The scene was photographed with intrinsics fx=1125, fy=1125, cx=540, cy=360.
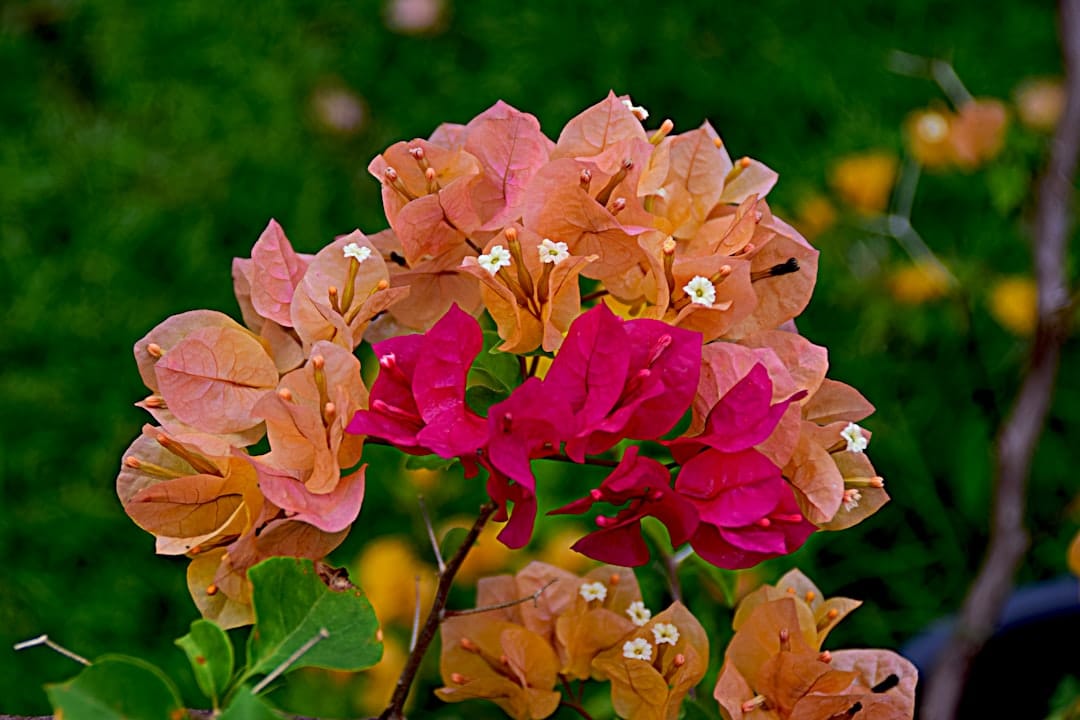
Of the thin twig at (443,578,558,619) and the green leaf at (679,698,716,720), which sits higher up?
the thin twig at (443,578,558,619)

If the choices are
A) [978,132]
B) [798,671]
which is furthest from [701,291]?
[978,132]

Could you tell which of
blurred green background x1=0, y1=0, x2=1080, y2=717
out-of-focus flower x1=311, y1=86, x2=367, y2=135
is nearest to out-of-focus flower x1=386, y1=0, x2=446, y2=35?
blurred green background x1=0, y1=0, x2=1080, y2=717

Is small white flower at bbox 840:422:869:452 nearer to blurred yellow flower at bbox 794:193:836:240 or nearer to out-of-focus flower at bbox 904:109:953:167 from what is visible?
out-of-focus flower at bbox 904:109:953:167

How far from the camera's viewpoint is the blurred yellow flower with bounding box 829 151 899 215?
1.30 m

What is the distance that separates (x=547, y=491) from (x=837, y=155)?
675 millimetres

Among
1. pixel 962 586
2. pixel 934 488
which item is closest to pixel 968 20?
pixel 934 488

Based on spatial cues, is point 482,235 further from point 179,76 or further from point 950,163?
point 179,76

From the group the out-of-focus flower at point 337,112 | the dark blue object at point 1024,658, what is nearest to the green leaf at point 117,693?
the dark blue object at point 1024,658

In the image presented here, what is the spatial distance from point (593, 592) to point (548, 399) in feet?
0.51

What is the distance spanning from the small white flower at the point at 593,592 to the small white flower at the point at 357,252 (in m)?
0.18

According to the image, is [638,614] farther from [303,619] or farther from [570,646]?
[303,619]

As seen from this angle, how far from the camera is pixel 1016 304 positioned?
124 centimetres

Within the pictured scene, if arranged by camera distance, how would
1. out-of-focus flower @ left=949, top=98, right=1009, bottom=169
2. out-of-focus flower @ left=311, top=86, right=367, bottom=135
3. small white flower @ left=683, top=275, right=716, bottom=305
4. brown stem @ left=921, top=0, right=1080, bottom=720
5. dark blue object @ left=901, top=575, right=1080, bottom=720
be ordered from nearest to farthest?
small white flower @ left=683, top=275, right=716, bottom=305 → brown stem @ left=921, top=0, right=1080, bottom=720 → dark blue object @ left=901, top=575, right=1080, bottom=720 → out-of-focus flower @ left=949, top=98, right=1009, bottom=169 → out-of-focus flower @ left=311, top=86, right=367, bottom=135

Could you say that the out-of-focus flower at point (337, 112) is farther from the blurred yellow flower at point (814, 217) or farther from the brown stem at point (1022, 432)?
the brown stem at point (1022, 432)
